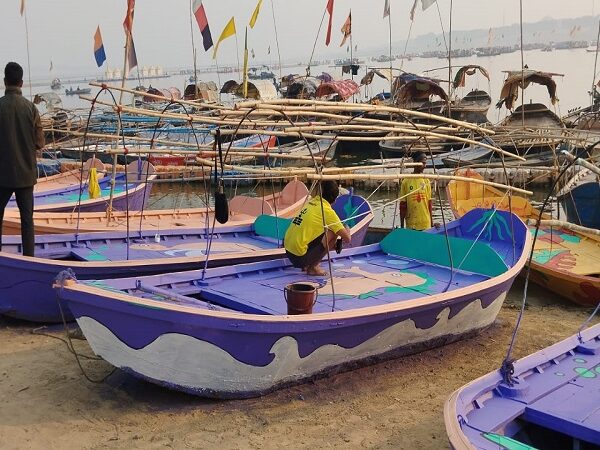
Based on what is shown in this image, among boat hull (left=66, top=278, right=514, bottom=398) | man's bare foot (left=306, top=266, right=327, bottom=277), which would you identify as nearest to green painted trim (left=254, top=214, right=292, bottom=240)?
man's bare foot (left=306, top=266, right=327, bottom=277)

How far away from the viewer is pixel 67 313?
7.37 m

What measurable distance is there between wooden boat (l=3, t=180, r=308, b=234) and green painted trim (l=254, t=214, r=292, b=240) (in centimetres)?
15

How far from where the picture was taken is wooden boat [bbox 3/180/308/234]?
852cm

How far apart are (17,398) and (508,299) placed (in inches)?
234

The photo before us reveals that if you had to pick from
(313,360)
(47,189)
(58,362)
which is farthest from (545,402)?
(47,189)

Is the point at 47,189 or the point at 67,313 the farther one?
the point at 47,189

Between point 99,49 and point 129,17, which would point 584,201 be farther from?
point 99,49

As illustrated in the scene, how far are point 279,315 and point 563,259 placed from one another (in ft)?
16.6

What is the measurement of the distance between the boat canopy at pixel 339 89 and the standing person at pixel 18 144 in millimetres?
21566

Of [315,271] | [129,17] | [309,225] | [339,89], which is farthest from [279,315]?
[339,89]

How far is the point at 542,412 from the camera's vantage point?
3883mm

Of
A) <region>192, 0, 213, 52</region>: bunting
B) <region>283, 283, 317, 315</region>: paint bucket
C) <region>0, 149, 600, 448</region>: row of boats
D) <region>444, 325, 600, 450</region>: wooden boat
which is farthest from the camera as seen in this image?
<region>192, 0, 213, 52</region>: bunting

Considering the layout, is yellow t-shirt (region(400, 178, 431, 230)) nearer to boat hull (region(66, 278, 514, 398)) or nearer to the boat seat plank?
boat hull (region(66, 278, 514, 398))

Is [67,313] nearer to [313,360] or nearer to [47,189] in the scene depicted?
[313,360]
